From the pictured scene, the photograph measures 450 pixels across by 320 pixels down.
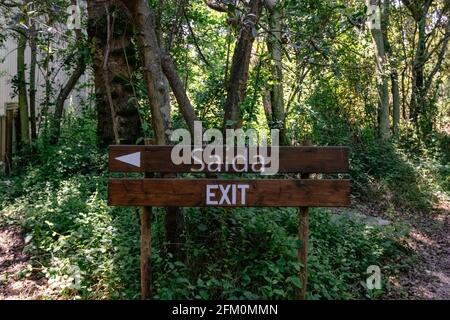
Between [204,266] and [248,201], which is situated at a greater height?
[248,201]

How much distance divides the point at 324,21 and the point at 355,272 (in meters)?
4.23

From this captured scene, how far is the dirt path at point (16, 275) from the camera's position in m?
5.04

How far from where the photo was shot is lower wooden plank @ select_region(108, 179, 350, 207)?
14.3ft

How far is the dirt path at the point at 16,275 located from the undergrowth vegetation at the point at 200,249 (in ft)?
0.35

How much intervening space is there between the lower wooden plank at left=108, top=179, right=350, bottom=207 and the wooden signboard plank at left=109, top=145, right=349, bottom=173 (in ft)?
0.37

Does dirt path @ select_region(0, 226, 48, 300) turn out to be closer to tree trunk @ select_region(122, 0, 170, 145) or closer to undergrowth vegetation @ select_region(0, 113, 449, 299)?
undergrowth vegetation @ select_region(0, 113, 449, 299)

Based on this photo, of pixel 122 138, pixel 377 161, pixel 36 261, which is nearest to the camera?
pixel 36 261

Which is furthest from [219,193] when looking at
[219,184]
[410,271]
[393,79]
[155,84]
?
[393,79]

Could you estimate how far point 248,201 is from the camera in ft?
14.4

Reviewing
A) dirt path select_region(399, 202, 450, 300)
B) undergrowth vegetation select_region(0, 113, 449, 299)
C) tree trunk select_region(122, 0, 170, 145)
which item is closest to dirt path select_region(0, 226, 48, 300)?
undergrowth vegetation select_region(0, 113, 449, 299)

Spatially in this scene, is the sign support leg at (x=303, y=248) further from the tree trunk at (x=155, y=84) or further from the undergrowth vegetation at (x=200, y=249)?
the tree trunk at (x=155, y=84)

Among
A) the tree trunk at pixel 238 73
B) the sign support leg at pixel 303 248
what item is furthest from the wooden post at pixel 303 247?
the tree trunk at pixel 238 73
